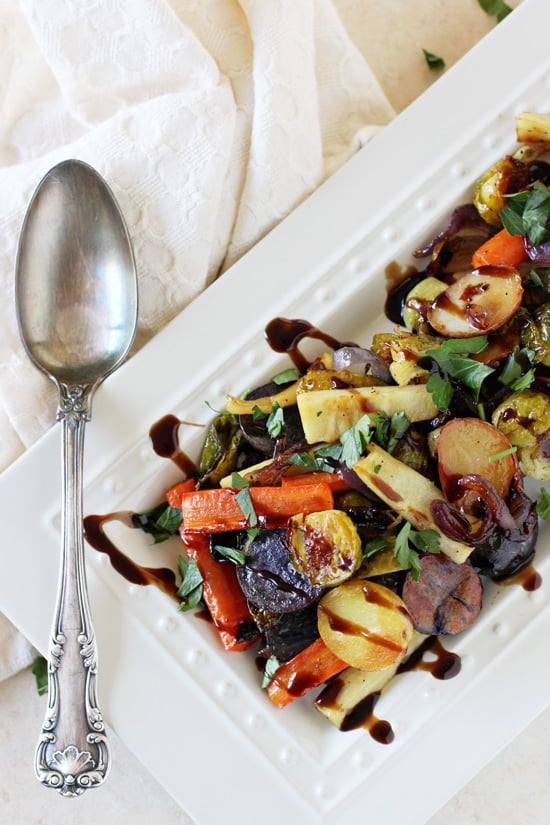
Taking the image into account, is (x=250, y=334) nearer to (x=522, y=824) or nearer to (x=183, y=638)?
(x=183, y=638)

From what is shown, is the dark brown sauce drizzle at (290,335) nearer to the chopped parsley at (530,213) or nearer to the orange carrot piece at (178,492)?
the orange carrot piece at (178,492)

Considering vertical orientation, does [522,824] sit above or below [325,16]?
below

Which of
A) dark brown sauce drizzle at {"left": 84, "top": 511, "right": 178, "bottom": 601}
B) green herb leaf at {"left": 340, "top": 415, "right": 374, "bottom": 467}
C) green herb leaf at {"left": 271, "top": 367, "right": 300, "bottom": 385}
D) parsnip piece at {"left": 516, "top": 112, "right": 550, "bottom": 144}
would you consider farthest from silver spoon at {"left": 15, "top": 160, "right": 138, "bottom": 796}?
parsnip piece at {"left": 516, "top": 112, "right": 550, "bottom": 144}

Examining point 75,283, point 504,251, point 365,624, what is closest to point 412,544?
point 365,624

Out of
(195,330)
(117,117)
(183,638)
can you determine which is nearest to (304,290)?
(195,330)

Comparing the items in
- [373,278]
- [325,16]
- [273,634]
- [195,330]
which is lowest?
[273,634]

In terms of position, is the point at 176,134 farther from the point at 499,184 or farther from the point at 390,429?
the point at 390,429

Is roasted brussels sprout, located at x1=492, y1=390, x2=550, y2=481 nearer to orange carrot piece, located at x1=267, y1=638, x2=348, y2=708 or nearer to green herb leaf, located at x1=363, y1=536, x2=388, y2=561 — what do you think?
green herb leaf, located at x1=363, y1=536, x2=388, y2=561
